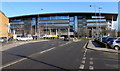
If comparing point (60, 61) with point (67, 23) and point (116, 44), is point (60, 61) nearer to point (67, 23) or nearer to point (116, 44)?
point (116, 44)

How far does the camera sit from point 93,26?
12775 centimetres

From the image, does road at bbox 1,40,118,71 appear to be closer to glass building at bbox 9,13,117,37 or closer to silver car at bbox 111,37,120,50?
silver car at bbox 111,37,120,50

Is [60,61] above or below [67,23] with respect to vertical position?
below

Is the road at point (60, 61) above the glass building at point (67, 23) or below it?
below

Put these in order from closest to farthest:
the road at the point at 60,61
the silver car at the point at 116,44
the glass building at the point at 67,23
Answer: the road at the point at 60,61
the silver car at the point at 116,44
the glass building at the point at 67,23

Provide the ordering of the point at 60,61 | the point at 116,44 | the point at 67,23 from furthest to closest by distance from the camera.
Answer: the point at 67,23 → the point at 116,44 → the point at 60,61

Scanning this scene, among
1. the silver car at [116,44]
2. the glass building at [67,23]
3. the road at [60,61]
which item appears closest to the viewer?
the road at [60,61]

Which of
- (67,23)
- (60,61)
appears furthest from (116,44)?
(67,23)

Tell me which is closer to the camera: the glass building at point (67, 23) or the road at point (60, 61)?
the road at point (60, 61)

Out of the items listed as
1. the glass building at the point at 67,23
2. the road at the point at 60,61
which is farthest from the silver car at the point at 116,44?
the glass building at the point at 67,23

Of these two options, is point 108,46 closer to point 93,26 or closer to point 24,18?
point 93,26

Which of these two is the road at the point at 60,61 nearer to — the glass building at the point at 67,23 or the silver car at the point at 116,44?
the silver car at the point at 116,44

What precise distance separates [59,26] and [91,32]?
2565 centimetres

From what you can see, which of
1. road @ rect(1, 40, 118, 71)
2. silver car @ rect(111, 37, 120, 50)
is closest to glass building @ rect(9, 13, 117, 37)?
silver car @ rect(111, 37, 120, 50)
